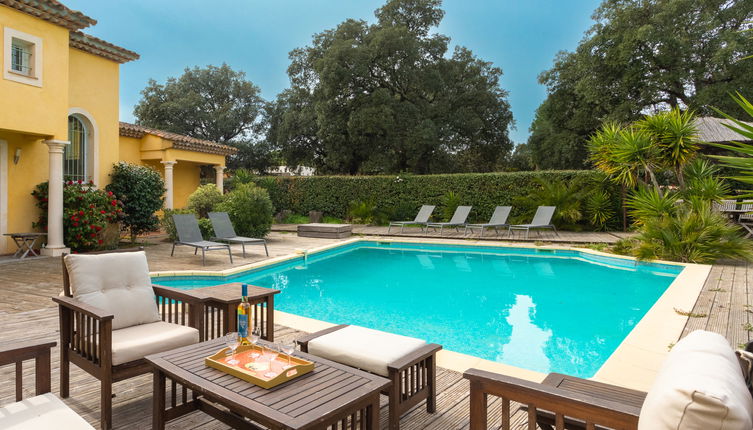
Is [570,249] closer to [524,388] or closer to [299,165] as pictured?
[524,388]

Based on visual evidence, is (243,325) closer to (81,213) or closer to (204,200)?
(81,213)

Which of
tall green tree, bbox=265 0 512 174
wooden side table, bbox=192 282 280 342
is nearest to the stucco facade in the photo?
wooden side table, bbox=192 282 280 342

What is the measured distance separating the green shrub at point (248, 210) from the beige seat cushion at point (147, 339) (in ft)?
29.7

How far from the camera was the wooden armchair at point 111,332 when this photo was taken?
2.62 meters

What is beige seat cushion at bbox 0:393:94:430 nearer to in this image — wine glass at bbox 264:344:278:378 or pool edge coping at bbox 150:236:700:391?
wine glass at bbox 264:344:278:378

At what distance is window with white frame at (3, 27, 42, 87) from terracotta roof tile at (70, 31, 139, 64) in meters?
1.65

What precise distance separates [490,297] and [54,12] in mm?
10371

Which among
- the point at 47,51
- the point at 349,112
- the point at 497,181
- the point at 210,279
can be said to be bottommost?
the point at 210,279

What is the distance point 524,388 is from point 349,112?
2138cm

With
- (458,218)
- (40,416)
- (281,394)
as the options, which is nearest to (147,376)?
(40,416)

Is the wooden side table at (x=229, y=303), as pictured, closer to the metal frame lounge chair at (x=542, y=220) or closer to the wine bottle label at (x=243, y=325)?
the wine bottle label at (x=243, y=325)

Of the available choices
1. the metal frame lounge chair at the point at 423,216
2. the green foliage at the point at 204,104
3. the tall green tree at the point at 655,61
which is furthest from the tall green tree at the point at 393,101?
the metal frame lounge chair at the point at 423,216

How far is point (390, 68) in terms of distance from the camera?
72.6 ft

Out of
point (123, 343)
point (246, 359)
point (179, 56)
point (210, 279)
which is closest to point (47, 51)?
point (210, 279)
